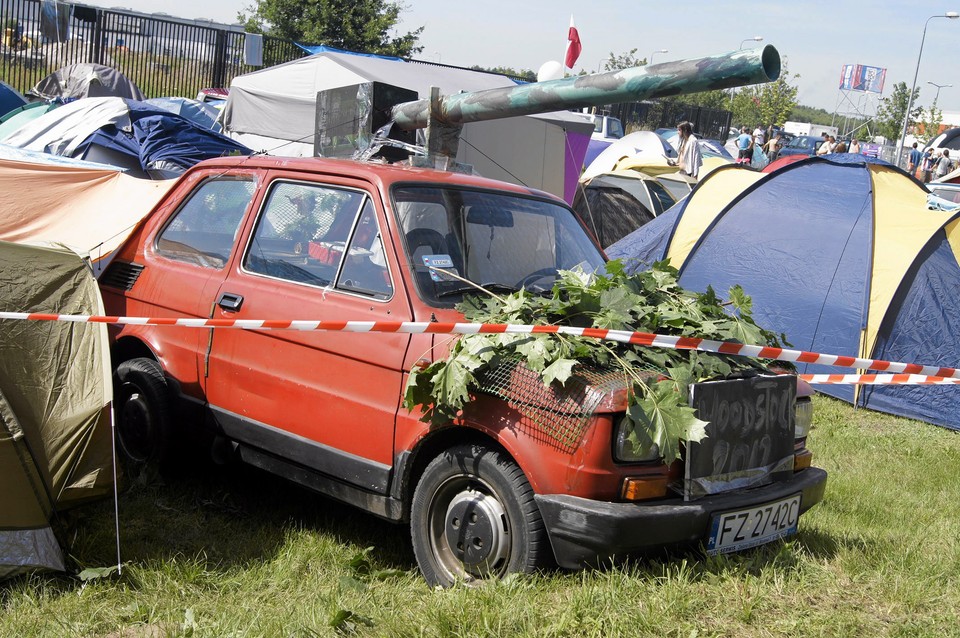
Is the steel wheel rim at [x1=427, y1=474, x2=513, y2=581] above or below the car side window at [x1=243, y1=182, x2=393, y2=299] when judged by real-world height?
below

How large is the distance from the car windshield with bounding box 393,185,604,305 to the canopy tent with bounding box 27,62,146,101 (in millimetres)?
15216

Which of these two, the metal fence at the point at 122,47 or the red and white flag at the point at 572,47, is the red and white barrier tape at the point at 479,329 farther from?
the metal fence at the point at 122,47

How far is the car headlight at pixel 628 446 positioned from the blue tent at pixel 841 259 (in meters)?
5.36

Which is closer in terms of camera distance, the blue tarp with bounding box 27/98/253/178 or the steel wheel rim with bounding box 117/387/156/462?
the steel wheel rim with bounding box 117/387/156/462

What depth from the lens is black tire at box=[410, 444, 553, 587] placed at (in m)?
3.63

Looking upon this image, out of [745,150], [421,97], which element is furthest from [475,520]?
[745,150]

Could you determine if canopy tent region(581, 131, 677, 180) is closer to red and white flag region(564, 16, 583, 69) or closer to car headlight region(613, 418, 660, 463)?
red and white flag region(564, 16, 583, 69)

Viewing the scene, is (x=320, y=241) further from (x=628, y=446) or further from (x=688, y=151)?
(x=688, y=151)

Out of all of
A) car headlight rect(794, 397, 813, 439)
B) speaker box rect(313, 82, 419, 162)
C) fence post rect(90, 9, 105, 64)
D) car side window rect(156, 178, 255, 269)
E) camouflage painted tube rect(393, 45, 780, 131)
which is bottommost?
car headlight rect(794, 397, 813, 439)

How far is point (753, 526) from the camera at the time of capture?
12.8 feet

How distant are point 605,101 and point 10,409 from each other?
2.94 metres

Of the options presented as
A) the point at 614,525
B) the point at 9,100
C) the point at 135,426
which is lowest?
the point at 135,426

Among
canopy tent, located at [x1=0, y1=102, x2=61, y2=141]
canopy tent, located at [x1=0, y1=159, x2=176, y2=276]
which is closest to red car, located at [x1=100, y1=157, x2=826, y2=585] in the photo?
canopy tent, located at [x1=0, y1=159, x2=176, y2=276]

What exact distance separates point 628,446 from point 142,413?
273 centimetres
